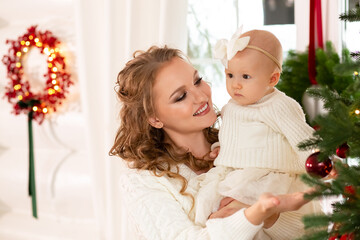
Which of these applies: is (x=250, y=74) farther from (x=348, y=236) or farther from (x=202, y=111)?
(x=348, y=236)

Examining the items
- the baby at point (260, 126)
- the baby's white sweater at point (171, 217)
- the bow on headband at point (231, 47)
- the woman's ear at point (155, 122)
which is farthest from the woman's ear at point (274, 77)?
the woman's ear at point (155, 122)

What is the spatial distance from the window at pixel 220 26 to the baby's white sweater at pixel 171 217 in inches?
43.5

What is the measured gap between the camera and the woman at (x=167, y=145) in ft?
5.80

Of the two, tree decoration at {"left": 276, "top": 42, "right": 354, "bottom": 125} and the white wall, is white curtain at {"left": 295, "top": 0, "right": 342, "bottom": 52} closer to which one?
tree decoration at {"left": 276, "top": 42, "right": 354, "bottom": 125}

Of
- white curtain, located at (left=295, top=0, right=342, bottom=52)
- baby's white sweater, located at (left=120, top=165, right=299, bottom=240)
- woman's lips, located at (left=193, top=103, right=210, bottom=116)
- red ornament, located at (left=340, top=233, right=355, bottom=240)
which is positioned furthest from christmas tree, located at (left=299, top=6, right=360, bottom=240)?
white curtain, located at (left=295, top=0, right=342, bottom=52)

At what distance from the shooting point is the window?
2881 mm

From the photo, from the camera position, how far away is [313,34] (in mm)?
2506

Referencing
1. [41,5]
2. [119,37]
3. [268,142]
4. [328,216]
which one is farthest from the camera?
[41,5]

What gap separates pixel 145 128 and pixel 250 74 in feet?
1.90

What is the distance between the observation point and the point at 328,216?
3.63 feet

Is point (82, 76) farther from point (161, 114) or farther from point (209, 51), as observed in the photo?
point (161, 114)

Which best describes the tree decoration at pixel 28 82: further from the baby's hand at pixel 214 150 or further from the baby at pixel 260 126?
the baby at pixel 260 126

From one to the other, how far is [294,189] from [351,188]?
1.77 feet

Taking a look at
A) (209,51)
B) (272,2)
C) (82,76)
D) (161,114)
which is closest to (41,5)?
(82,76)
